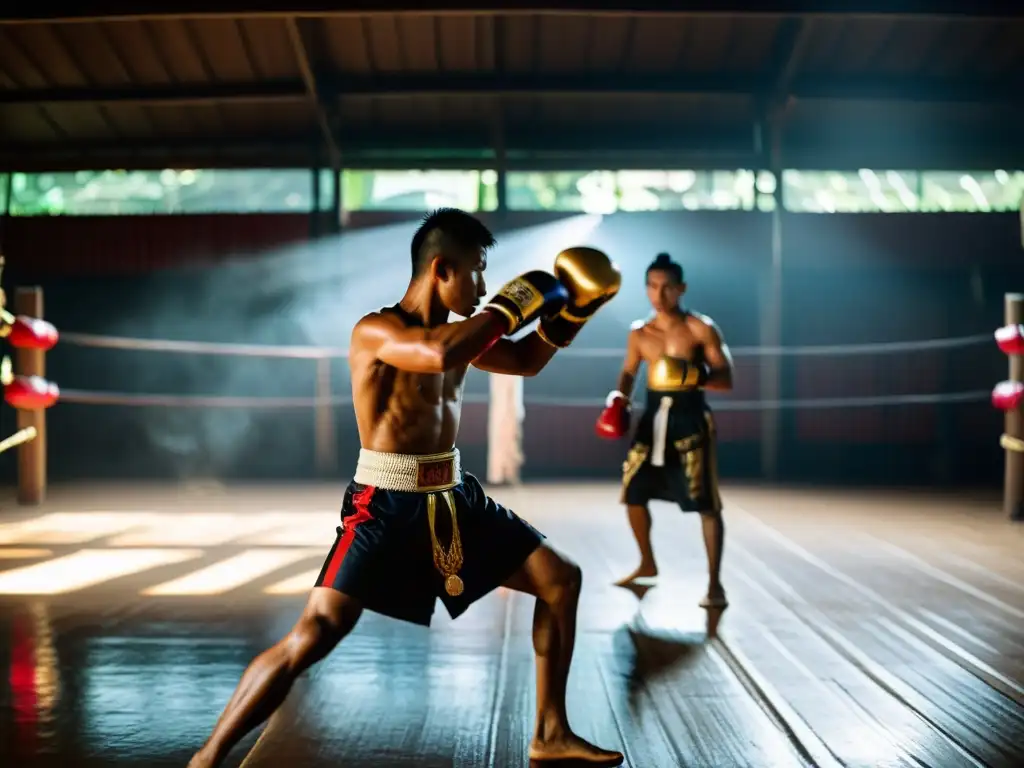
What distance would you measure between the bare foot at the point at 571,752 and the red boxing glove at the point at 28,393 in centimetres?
408

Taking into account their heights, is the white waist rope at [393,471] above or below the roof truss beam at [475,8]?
below

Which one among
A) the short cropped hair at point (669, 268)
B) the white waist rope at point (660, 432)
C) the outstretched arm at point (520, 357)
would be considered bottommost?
→ the white waist rope at point (660, 432)

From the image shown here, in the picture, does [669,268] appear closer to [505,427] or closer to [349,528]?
[349,528]

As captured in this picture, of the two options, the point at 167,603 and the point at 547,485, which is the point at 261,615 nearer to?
the point at 167,603

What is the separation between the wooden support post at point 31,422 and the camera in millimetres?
5250

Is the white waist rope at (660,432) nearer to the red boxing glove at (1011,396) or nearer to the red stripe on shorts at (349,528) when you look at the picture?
the red stripe on shorts at (349,528)

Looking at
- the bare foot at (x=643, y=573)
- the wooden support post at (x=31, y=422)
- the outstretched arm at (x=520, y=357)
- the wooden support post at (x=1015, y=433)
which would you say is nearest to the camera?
the outstretched arm at (x=520, y=357)

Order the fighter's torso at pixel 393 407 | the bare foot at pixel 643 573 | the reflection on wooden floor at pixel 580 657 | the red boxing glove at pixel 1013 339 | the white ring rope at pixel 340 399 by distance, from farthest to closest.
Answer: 1. the white ring rope at pixel 340 399
2. the red boxing glove at pixel 1013 339
3. the bare foot at pixel 643 573
4. the reflection on wooden floor at pixel 580 657
5. the fighter's torso at pixel 393 407

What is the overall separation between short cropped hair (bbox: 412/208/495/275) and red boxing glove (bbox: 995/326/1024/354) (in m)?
3.90

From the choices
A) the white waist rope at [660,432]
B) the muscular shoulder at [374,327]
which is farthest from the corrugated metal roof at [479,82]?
the muscular shoulder at [374,327]

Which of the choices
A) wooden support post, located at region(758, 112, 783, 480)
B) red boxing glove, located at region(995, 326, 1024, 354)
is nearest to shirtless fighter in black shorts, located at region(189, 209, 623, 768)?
red boxing glove, located at region(995, 326, 1024, 354)

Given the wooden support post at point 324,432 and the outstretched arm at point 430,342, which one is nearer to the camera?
the outstretched arm at point 430,342

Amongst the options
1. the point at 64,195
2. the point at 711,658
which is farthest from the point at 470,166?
the point at 711,658

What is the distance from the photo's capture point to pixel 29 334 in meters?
5.09
